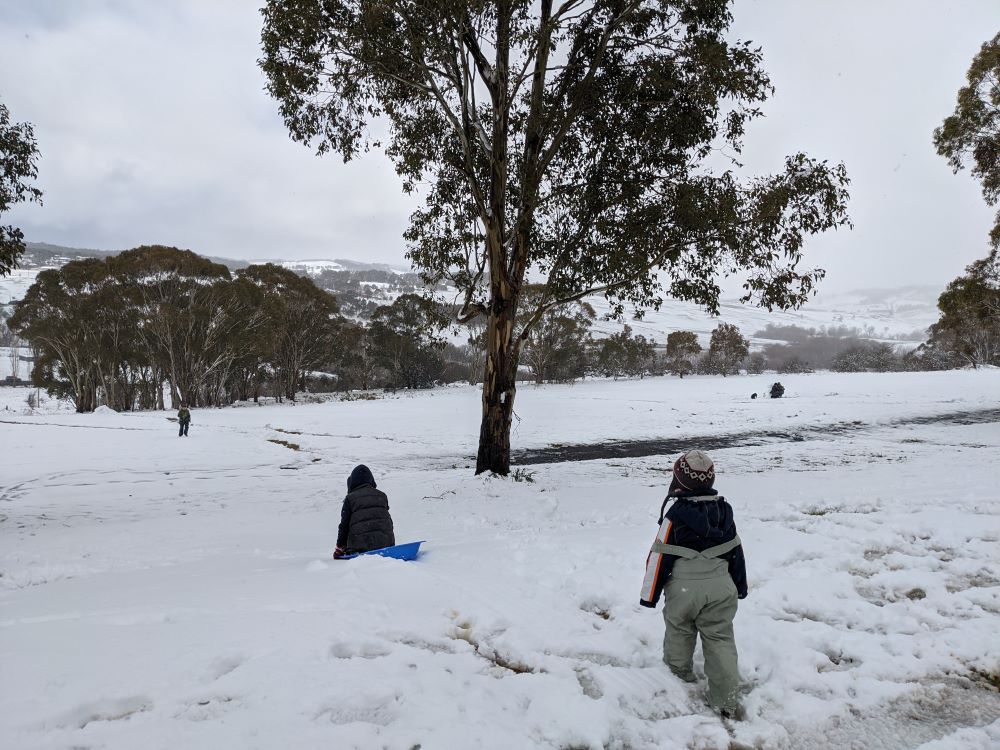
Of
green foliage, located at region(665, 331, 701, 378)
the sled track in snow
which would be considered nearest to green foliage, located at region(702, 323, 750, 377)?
green foliage, located at region(665, 331, 701, 378)

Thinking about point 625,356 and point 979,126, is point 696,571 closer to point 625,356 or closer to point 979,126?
point 979,126

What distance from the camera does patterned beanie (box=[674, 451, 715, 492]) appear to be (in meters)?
2.97

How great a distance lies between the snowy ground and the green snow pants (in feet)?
0.43

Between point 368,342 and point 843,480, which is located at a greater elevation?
point 368,342

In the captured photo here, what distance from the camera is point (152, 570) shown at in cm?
507

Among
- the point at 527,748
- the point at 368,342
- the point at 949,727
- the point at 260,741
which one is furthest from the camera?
the point at 368,342

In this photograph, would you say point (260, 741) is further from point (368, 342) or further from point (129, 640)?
point (368, 342)

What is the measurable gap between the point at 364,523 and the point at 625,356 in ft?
180

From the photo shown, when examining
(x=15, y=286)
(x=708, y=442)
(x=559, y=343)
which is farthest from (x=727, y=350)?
(x=15, y=286)

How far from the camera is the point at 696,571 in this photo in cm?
292

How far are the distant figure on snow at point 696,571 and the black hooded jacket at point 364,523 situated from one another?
2591 millimetres

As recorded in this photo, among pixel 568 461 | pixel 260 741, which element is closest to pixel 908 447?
pixel 568 461

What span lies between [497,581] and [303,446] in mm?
13989

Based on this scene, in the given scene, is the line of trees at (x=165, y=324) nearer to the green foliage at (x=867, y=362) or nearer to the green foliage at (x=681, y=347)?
the green foliage at (x=681, y=347)
